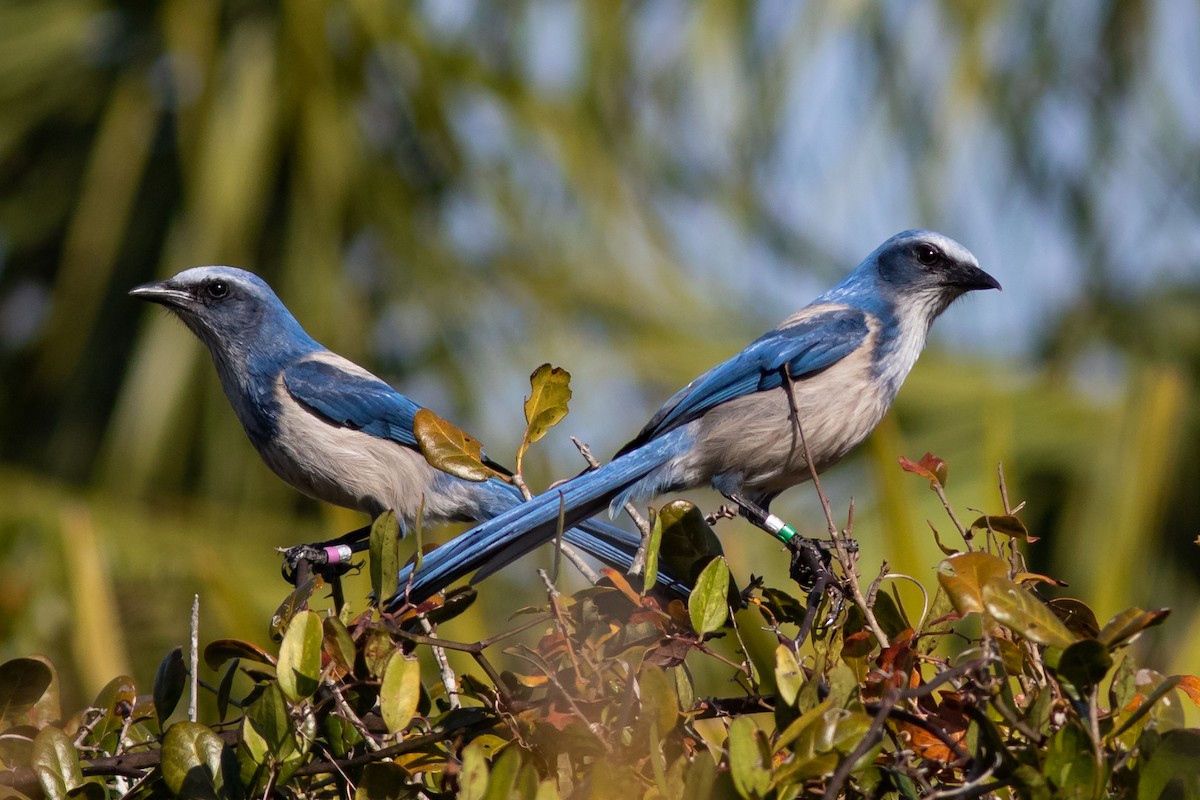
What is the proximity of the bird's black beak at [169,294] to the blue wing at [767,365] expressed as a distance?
136 cm

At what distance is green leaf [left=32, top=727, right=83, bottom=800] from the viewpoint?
1.65 meters

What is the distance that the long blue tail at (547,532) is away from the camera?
2.28m

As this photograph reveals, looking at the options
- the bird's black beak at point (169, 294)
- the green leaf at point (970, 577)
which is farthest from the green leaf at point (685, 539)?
the bird's black beak at point (169, 294)

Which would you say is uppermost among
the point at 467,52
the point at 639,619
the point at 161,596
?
the point at 467,52

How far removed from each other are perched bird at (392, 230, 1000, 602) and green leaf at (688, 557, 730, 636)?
123 centimetres

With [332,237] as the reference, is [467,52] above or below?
above

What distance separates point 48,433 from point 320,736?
626 cm

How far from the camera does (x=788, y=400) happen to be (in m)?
3.22

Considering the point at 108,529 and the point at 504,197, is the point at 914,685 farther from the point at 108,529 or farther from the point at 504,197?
the point at 504,197

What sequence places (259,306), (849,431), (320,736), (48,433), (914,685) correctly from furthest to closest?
1. (48,433)
2. (259,306)
3. (849,431)
4. (914,685)
5. (320,736)

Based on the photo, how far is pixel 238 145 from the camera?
6938 millimetres

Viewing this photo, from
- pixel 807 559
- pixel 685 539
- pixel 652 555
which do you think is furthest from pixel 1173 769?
pixel 807 559

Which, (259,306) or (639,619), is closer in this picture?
(639,619)

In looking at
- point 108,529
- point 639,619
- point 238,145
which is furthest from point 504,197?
point 639,619
